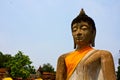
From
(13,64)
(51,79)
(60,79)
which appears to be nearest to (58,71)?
(60,79)

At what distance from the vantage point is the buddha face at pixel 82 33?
5.70 metres

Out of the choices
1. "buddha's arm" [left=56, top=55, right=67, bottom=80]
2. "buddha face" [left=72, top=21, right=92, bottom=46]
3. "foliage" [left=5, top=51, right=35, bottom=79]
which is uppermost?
"buddha face" [left=72, top=21, right=92, bottom=46]

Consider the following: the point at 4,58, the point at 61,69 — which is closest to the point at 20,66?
the point at 4,58

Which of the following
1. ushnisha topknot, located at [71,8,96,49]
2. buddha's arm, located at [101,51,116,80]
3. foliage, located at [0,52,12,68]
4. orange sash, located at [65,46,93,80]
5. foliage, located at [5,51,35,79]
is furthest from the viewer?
foliage, located at [0,52,12,68]

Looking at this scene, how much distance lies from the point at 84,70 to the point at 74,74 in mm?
184

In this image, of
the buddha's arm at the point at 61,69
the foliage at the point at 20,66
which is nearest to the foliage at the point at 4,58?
the foliage at the point at 20,66

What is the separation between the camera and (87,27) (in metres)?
5.73

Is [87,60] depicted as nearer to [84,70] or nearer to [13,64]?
[84,70]

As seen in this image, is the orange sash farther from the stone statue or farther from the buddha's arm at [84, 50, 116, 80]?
the buddha's arm at [84, 50, 116, 80]

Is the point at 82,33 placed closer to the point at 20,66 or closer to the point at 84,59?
the point at 84,59

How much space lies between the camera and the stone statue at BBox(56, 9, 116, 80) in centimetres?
549

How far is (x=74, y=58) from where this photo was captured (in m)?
5.72

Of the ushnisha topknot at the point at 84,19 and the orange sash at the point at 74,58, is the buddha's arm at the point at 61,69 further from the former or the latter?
the ushnisha topknot at the point at 84,19

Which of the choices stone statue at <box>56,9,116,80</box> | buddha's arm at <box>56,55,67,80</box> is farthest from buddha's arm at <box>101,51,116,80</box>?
buddha's arm at <box>56,55,67,80</box>
